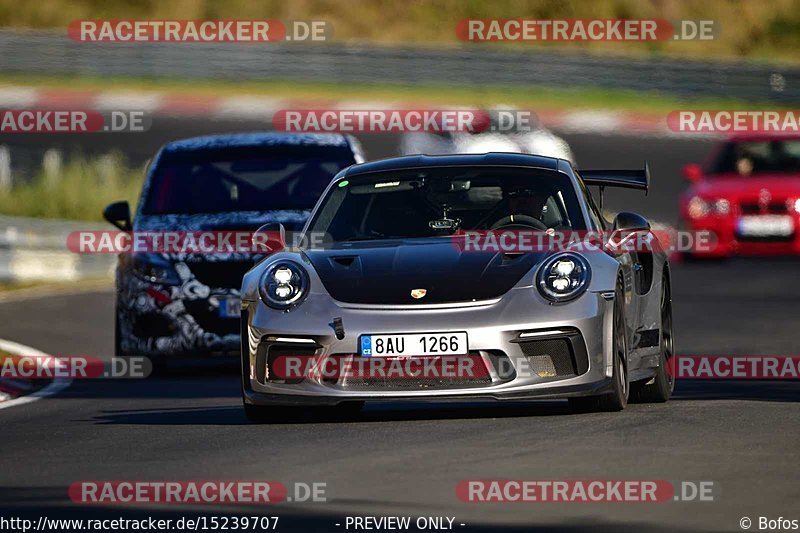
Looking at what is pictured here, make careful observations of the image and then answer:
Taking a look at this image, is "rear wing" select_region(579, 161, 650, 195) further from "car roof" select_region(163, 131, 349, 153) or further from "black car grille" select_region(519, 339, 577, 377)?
"car roof" select_region(163, 131, 349, 153)

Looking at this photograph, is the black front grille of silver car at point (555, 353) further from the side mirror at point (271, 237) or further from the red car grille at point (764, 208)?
the red car grille at point (764, 208)

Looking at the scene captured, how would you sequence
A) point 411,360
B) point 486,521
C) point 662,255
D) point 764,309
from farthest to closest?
1. point 764,309
2. point 662,255
3. point 411,360
4. point 486,521

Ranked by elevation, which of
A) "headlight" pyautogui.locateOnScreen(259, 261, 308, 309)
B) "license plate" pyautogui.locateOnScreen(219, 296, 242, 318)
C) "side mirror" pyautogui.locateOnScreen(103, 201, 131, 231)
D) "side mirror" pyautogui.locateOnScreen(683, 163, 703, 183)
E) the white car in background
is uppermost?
the white car in background

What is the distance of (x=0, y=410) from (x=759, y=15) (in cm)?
3823

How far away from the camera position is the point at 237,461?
800cm

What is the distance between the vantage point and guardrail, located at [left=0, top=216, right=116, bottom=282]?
2233 centimetres

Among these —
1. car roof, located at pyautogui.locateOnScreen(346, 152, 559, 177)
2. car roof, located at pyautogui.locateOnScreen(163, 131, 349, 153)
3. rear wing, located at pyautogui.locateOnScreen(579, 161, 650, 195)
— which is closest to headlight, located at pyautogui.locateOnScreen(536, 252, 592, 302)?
car roof, located at pyautogui.locateOnScreen(346, 152, 559, 177)

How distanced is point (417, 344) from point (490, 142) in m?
18.3

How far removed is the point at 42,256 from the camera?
22.5 meters

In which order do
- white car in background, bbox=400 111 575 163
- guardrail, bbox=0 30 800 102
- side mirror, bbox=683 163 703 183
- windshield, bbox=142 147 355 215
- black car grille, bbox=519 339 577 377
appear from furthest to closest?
guardrail, bbox=0 30 800 102
white car in background, bbox=400 111 575 163
side mirror, bbox=683 163 703 183
windshield, bbox=142 147 355 215
black car grille, bbox=519 339 577 377

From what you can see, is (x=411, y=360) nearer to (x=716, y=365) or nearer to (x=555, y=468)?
(x=555, y=468)

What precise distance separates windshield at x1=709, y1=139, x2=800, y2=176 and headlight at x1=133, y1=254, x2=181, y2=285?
10.6m

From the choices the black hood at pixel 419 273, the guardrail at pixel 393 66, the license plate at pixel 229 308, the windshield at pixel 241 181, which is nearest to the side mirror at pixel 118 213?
the windshield at pixel 241 181

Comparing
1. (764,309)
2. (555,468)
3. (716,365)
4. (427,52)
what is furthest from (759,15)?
(555,468)
